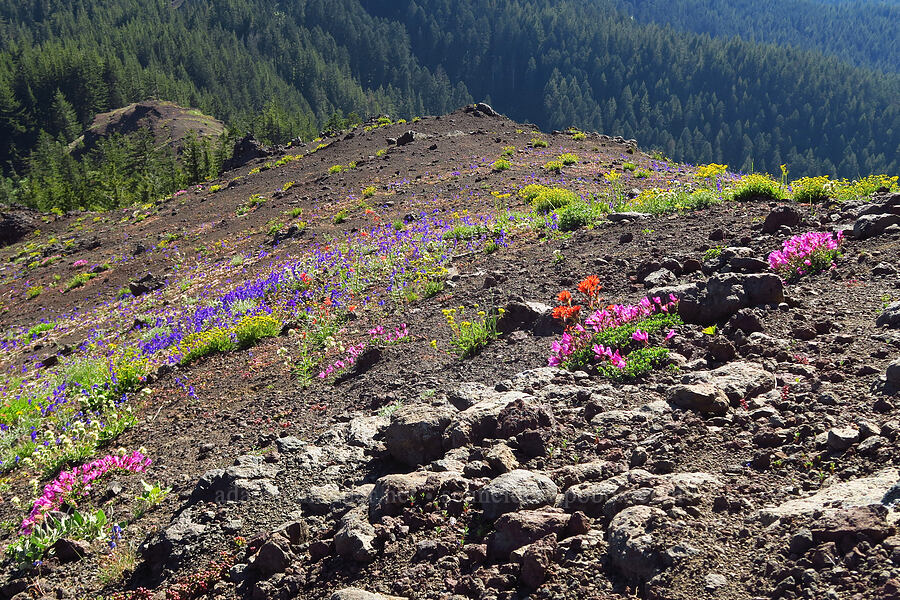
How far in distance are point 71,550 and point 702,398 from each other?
4482 mm

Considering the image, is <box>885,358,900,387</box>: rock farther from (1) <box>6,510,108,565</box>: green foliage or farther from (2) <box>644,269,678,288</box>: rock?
(1) <box>6,510,108,565</box>: green foliage

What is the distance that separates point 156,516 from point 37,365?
11027 mm

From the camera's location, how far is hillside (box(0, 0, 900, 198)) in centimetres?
10744

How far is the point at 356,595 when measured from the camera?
108 inches

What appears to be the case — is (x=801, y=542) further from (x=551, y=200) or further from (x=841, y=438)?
(x=551, y=200)

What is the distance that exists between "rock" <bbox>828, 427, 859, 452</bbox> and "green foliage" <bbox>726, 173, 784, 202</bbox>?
7026 millimetres

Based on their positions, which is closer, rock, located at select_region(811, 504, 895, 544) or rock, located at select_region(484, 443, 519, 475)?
rock, located at select_region(811, 504, 895, 544)

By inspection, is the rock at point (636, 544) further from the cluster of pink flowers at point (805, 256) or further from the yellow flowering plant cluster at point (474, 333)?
the cluster of pink flowers at point (805, 256)

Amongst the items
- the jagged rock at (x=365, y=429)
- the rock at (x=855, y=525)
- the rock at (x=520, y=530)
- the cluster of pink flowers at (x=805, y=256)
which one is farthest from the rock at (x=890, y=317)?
the jagged rock at (x=365, y=429)

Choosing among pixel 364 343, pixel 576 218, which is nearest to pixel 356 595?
pixel 364 343

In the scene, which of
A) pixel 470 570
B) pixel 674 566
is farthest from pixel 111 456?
pixel 674 566

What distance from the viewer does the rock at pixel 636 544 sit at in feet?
7.99

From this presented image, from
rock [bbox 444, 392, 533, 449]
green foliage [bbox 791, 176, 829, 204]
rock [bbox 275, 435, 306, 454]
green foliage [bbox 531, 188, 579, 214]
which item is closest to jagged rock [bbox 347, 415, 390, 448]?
rock [bbox 275, 435, 306, 454]

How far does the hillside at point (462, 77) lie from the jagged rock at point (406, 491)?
319ft
